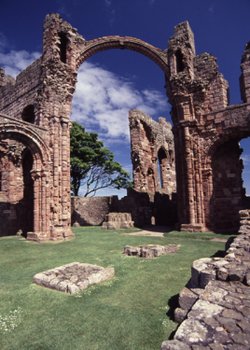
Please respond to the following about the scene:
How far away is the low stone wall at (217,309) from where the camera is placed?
213 centimetres

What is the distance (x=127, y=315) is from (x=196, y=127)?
11.6 m

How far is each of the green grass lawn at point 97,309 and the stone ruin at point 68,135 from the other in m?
6.07

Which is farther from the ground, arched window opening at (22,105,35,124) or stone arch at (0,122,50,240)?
arched window opening at (22,105,35,124)

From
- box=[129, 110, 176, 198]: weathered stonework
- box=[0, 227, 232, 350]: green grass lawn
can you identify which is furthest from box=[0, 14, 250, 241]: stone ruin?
box=[129, 110, 176, 198]: weathered stonework

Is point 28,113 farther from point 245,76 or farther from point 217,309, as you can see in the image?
point 217,309

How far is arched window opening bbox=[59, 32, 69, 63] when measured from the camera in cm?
1436

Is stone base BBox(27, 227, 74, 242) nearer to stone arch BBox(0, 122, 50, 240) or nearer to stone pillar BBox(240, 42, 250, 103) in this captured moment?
stone arch BBox(0, 122, 50, 240)

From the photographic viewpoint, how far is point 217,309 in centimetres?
264

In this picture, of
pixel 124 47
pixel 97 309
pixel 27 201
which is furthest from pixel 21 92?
pixel 97 309

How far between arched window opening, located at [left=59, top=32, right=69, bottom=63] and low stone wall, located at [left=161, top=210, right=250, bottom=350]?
1433 centimetres

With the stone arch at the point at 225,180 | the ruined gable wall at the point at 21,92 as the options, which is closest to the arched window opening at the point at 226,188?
the stone arch at the point at 225,180

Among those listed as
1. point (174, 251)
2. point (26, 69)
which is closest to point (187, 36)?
point (26, 69)

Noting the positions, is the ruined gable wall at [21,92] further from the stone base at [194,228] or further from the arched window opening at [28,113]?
the stone base at [194,228]

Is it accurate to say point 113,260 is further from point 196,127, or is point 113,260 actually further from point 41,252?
point 196,127
